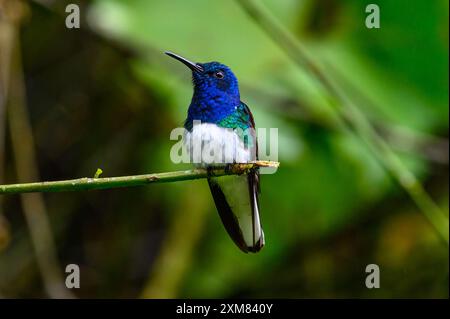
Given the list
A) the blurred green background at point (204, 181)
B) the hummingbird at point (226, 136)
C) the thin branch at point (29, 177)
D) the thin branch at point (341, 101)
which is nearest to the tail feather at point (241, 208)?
the hummingbird at point (226, 136)

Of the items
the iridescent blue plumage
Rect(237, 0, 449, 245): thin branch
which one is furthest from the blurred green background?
the iridescent blue plumage

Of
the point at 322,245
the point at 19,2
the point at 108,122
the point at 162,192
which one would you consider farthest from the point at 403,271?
the point at 19,2

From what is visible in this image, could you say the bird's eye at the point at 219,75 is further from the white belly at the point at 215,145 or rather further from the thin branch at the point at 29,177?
the thin branch at the point at 29,177

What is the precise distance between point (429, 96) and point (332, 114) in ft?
1.78

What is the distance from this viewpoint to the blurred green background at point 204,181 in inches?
134

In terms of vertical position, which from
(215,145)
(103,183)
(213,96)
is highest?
(213,96)

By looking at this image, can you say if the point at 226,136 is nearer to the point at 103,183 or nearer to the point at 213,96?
the point at 213,96

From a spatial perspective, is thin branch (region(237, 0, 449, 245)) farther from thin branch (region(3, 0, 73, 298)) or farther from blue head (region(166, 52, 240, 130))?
thin branch (region(3, 0, 73, 298))

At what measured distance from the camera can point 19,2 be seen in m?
3.34

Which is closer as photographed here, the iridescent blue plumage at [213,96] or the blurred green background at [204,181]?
the iridescent blue plumage at [213,96]

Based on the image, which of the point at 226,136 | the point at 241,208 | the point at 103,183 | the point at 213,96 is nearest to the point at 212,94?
the point at 213,96

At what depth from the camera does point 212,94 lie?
2.15 metres

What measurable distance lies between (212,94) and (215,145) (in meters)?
0.22

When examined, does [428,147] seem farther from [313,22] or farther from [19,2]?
[19,2]
